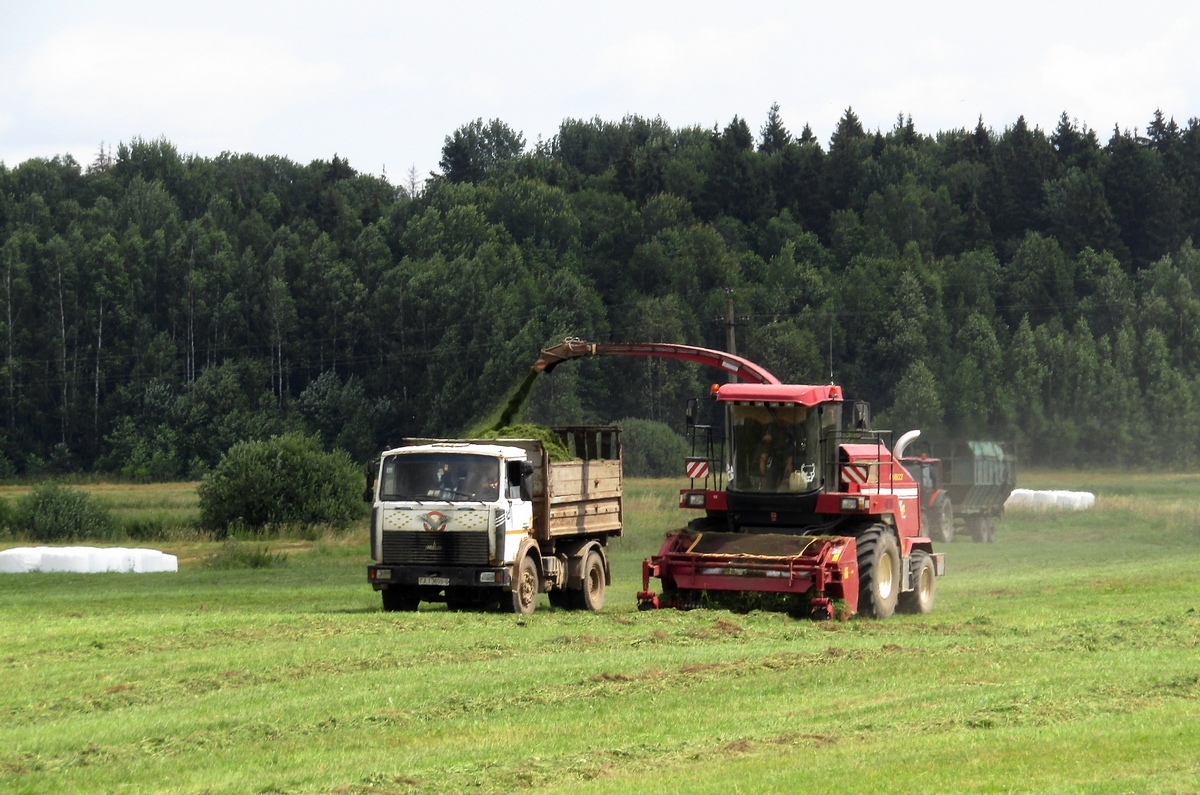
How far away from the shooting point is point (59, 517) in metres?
47.9

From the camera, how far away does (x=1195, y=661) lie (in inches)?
635

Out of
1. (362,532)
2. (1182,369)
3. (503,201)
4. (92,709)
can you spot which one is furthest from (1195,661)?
(503,201)

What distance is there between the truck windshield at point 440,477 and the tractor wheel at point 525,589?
4.11 ft

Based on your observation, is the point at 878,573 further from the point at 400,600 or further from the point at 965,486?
the point at 965,486

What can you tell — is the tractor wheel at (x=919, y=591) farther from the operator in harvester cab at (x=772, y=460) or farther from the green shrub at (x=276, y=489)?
the green shrub at (x=276, y=489)

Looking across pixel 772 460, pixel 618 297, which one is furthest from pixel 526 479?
pixel 618 297

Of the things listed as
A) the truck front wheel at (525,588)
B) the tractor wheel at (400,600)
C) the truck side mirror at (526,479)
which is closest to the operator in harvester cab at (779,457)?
the truck side mirror at (526,479)

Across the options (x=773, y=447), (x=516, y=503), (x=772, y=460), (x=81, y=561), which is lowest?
(x=81, y=561)

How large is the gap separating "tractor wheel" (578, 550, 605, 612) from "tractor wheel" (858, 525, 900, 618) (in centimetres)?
457

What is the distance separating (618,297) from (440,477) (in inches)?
3299

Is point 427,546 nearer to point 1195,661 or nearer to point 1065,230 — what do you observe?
point 1195,661

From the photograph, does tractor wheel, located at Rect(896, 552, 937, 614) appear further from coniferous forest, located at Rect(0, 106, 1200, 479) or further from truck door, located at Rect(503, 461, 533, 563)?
coniferous forest, located at Rect(0, 106, 1200, 479)

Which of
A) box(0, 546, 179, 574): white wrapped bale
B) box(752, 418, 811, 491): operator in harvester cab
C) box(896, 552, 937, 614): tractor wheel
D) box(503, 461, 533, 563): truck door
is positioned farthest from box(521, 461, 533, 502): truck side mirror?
box(0, 546, 179, 574): white wrapped bale

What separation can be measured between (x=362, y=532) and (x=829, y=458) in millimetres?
25988
